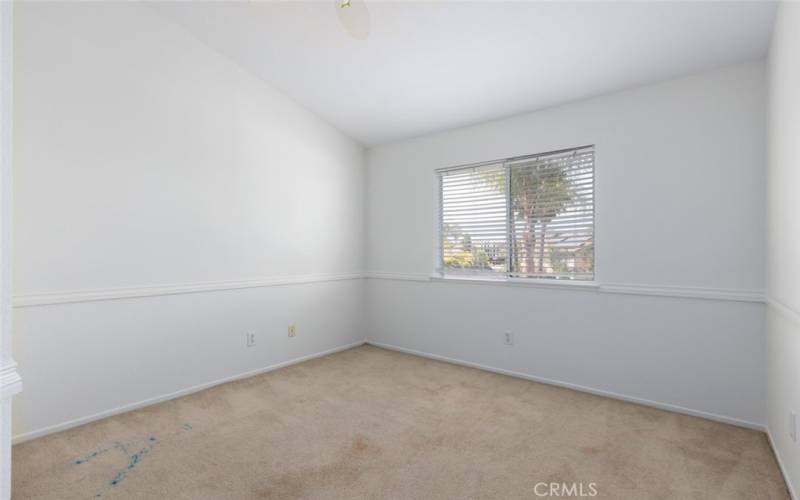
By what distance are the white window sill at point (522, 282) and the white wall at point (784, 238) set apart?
3.62 ft

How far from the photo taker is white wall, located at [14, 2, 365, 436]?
2490 millimetres

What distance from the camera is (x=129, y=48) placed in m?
2.89

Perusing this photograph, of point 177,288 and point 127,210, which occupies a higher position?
point 127,210

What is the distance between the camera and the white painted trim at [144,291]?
2473 millimetres

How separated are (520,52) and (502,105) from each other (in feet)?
2.27

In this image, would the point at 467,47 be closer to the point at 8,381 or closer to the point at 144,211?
the point at 144,211

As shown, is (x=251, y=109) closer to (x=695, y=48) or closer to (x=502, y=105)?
(x=502, y=105)

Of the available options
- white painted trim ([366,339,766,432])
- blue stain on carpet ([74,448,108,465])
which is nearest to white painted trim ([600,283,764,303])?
white painted trim ([366,339,766,432])

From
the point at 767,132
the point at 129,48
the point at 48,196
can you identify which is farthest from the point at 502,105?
the point at 48,196

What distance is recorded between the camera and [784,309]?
1978 mm

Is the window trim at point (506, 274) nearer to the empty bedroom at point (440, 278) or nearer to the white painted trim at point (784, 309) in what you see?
the empty bedroom at point (440, 278)

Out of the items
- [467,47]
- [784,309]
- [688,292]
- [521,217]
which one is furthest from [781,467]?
[467,47]

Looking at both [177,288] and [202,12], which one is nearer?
[202,12]

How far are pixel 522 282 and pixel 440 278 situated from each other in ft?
2.91
